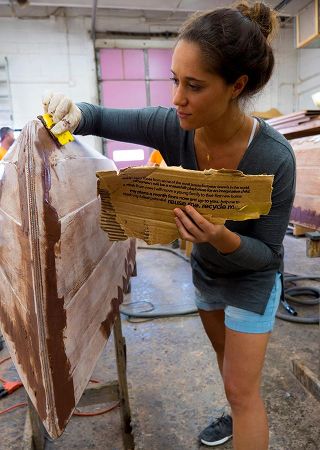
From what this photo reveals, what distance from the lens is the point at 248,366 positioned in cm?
112

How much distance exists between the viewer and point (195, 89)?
1010mm

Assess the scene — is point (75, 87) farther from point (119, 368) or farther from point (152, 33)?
point (119, 368)

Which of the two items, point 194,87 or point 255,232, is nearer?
point 194,87

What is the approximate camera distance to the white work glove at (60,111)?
1076 millimetres

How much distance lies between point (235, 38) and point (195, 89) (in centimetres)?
17

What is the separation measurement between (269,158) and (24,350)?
0.94 meters

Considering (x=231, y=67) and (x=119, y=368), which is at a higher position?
(x=231, y=67)

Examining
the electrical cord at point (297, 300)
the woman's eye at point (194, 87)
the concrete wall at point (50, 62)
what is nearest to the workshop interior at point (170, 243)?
the woman's eye at point (194, 87)

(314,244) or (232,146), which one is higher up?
(232,146)

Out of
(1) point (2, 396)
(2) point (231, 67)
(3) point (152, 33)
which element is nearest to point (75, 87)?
(3) point (152, 33)

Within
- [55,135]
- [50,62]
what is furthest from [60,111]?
[50,62]

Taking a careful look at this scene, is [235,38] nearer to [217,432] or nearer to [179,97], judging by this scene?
[179,97]

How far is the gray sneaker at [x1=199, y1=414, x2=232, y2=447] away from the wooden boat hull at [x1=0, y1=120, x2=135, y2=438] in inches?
28.0

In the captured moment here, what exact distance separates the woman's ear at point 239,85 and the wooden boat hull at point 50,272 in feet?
1.81
